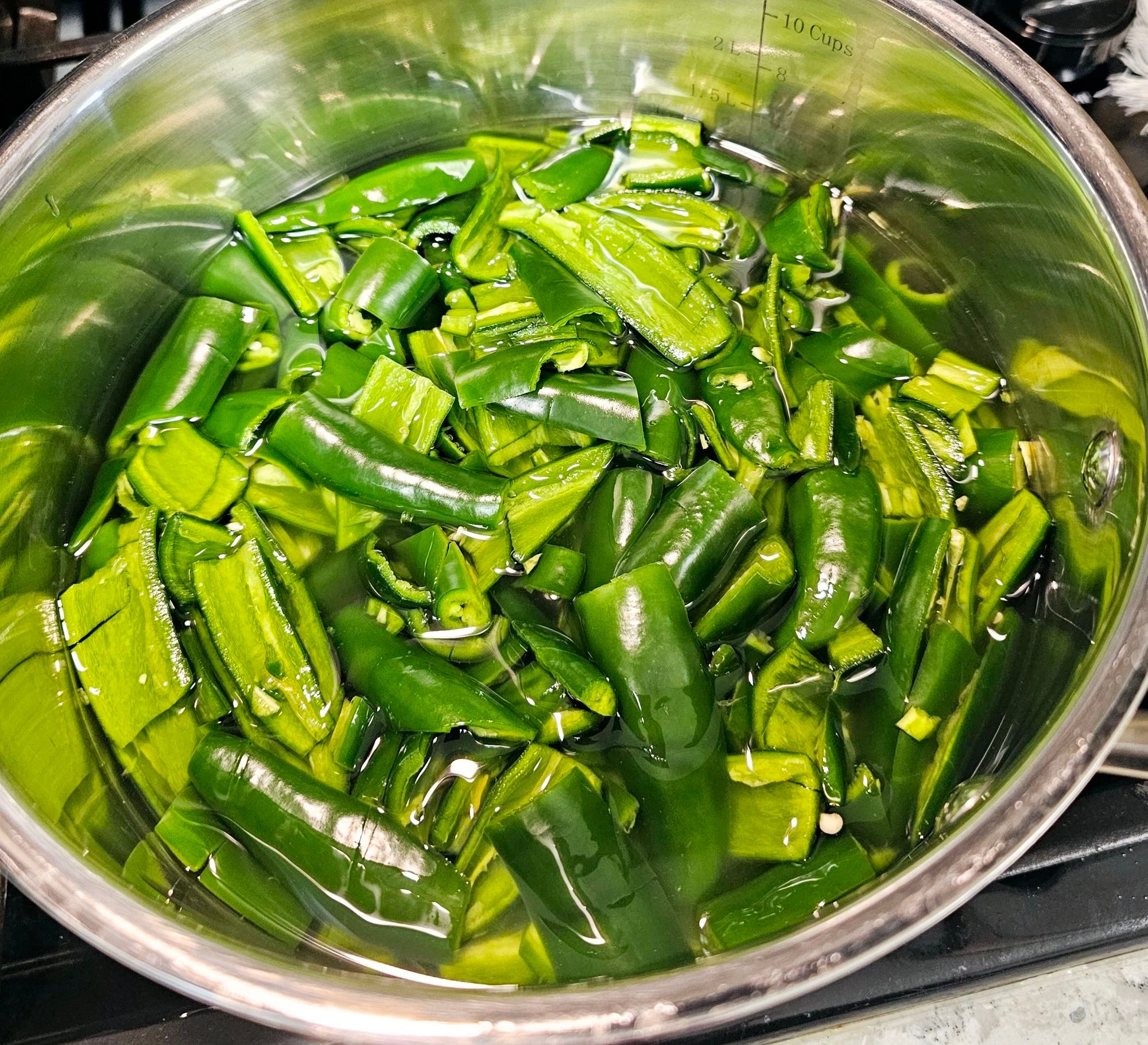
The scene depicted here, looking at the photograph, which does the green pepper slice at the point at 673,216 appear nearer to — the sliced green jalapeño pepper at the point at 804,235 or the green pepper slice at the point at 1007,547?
the sliced green jalapeño pepper at the point at 804,235

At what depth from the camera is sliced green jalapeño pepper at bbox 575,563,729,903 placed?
1012mm

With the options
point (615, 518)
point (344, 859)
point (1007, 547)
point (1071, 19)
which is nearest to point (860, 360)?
point (1007, 547)

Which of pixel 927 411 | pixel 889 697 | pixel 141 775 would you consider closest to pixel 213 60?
pixel 141 775

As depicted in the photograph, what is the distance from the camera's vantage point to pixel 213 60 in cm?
129

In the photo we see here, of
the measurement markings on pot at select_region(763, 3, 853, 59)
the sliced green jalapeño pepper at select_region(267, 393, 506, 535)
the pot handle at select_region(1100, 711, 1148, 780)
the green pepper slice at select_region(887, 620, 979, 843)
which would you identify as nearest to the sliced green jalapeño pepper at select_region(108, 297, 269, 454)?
the sliced green jalapeño pepper at select_region(267, 393, 506, 535)

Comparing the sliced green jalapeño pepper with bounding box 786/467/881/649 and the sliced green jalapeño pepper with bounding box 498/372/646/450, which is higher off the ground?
the sliced green jalapeño pepper with bounding box 498/372/646/450

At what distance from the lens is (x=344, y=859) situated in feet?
3.31

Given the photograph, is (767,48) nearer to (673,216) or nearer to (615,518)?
(673,216)

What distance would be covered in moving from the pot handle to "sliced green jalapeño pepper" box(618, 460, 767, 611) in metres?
0.46

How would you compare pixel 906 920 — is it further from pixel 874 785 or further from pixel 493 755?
pixel 493 755

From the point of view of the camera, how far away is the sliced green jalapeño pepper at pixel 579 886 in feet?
3.11

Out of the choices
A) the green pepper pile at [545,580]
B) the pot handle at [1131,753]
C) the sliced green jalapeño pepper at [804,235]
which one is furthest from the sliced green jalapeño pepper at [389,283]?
the pot handle at [1131,753]

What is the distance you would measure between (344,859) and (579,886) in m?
0.27

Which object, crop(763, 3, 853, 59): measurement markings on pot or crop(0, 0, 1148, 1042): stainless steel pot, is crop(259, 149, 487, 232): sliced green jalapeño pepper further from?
crop(763, 3, 853, 59): measurement markings on pot
